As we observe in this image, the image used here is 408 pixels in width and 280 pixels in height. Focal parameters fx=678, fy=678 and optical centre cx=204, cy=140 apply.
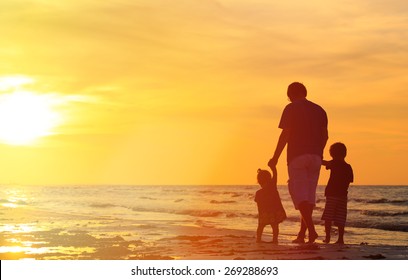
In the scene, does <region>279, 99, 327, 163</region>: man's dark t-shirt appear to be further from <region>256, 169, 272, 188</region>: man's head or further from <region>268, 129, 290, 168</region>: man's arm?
<region>256, 169, 272, 188</region>: man's head

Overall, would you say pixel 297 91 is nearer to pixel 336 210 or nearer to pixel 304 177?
pixel 304 177

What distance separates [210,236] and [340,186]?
334 cm

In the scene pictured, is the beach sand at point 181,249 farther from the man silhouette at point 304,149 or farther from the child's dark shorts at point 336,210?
the man silhouette at point 304,149

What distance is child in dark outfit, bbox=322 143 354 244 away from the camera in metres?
10.7

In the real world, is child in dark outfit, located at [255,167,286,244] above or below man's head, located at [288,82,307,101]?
below

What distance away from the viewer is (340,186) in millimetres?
10766

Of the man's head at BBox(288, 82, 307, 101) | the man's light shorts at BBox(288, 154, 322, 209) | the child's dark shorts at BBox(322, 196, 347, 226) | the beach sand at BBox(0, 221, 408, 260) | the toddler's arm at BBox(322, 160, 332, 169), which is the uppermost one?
the man's head at BBox(288, 82, 307, 101)

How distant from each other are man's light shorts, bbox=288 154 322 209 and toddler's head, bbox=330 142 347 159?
126cm

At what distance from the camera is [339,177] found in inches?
422

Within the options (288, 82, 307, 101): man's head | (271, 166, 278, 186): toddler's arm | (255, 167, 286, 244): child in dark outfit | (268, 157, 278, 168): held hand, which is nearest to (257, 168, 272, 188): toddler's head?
(255, 167, 286, 244): child in dark outfit

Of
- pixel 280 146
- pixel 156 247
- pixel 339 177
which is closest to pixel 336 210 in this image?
pixel 339 177

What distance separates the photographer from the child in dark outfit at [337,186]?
35.1 feet
